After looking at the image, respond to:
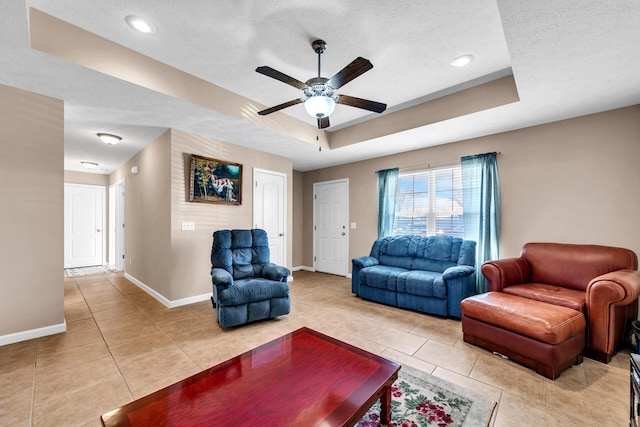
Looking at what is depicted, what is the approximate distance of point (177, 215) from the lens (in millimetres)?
3701

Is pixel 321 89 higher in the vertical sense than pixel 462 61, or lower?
lower

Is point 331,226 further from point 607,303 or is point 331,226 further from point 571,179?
point 607,303

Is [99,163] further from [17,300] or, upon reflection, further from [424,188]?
[424,188]

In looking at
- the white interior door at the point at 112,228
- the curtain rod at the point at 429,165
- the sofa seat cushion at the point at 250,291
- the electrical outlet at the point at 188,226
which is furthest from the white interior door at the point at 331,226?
the white interior door at the point at 112,228

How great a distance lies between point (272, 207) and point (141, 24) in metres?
3.29

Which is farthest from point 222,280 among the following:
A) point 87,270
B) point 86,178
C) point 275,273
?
point 86,178

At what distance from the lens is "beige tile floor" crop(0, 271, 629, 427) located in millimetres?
1714

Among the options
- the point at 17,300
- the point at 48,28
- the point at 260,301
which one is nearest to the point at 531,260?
the point at 260,301

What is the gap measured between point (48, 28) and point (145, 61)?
0.65 meters

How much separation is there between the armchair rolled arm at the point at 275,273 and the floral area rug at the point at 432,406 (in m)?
1.71

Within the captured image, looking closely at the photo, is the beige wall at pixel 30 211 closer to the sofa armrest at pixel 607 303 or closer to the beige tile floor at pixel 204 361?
the beige tile floor at pixel 204 361

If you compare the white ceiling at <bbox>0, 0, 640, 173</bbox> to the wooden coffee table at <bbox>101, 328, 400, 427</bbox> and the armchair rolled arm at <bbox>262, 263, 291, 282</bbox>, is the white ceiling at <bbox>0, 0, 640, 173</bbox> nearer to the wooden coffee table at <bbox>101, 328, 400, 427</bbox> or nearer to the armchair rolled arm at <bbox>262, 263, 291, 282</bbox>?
the armchair rolled arm at <bbox>262, 263, 291, 282</bbox>

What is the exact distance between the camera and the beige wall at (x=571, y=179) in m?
2.93

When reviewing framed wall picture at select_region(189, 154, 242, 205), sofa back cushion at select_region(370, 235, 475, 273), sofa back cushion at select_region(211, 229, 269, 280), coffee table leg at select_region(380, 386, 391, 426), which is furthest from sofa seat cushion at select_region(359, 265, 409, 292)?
framed wall picture at select_region(189, 154, 242, 205)
